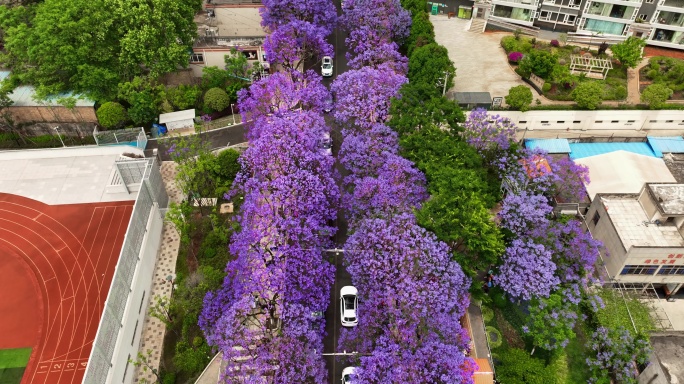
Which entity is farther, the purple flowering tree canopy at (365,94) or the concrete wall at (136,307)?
the purple flowering tree canopy at (365,94)

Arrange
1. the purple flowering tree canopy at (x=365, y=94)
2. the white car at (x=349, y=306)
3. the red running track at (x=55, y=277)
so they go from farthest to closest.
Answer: the purple flowering tree canopy at (x=365, y=94) → the white car at (x=349, y=306) → the red running track at (x=55, y=277)

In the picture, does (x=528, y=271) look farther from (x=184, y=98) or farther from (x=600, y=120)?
(x=184, y=98)

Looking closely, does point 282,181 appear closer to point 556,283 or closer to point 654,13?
point 556,283

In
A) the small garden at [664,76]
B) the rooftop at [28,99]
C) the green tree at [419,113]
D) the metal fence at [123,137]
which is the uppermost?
the green tree at [419,113]

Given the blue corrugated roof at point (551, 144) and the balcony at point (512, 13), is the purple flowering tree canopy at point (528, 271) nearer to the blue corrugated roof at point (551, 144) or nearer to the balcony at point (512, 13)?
the blue corrugated roof at point (551, 144)

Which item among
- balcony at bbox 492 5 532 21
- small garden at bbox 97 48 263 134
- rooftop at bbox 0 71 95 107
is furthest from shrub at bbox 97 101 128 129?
balcony at bbox 492 5 532 21

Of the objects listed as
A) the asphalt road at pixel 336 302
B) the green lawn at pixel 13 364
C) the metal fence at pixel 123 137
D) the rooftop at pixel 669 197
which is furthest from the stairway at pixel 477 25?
the green lawn at pixel 13 364
